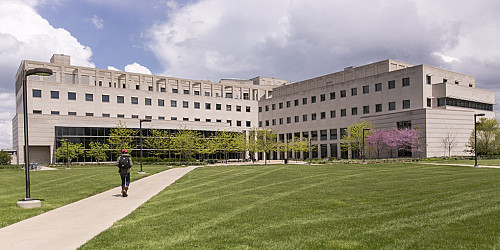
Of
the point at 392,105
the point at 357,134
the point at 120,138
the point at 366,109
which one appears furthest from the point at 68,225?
the point at 366,109

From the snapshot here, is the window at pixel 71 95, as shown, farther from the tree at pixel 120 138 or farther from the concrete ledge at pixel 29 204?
the concrete ledge at pixel 29 204

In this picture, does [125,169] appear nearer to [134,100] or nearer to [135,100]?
[134,100]

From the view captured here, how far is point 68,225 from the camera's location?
9758 mm

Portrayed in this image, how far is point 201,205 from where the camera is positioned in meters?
12.4

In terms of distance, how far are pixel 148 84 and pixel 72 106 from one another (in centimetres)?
→ 1964

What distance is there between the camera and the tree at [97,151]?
63.1 m

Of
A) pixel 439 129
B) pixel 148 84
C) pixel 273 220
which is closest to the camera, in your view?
pixel 273 220

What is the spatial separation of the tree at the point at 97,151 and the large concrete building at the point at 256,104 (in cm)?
223

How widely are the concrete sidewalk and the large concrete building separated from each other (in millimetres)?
56105

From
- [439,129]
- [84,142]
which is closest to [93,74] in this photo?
[84,142]

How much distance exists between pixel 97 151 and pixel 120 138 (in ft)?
15.7

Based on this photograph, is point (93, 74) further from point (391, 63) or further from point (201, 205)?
point (201, 205)

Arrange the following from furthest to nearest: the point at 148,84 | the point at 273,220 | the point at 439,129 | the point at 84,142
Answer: the point at 148,84
the point at 84,142
the point at 439,129
the point at 273,220

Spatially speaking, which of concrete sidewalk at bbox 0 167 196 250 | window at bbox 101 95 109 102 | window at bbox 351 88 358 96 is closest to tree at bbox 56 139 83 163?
window at bbox 101 95 109 102
